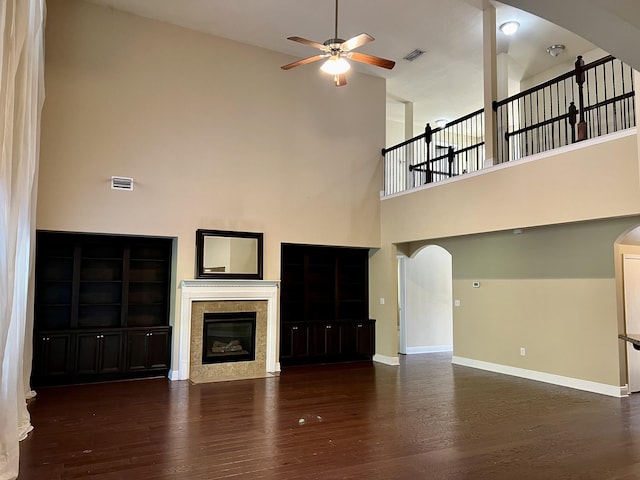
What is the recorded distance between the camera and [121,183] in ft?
22.6

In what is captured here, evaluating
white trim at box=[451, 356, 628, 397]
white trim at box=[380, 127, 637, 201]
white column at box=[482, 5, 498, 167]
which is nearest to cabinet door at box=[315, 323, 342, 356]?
white trim at box=[451, 356, 628, 397]

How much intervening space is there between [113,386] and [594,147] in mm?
7163

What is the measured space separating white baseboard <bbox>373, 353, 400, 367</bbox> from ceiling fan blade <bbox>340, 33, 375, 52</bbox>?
578 centimetres

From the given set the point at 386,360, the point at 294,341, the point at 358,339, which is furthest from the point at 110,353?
the point at 386,360

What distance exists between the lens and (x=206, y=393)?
249 inches

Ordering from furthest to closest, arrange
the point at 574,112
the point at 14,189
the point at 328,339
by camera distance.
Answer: the point at 328,339 < the point at 574,112 < the point at 14,189

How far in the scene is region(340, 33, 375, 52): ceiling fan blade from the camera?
4.73 m

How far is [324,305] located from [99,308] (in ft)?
13.4

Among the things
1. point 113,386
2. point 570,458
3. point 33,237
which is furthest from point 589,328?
point 33,237

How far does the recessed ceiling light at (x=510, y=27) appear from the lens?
7.36 m

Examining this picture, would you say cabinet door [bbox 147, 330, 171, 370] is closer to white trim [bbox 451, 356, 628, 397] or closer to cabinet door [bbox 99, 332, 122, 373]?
cabinet door [bbox 99, 332, 122, 373]

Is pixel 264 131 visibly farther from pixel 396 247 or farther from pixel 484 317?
pixel 484 317

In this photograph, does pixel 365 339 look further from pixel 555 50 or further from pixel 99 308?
pixel 555 50

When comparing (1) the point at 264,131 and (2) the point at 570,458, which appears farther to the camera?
(1) the point at 264,131
